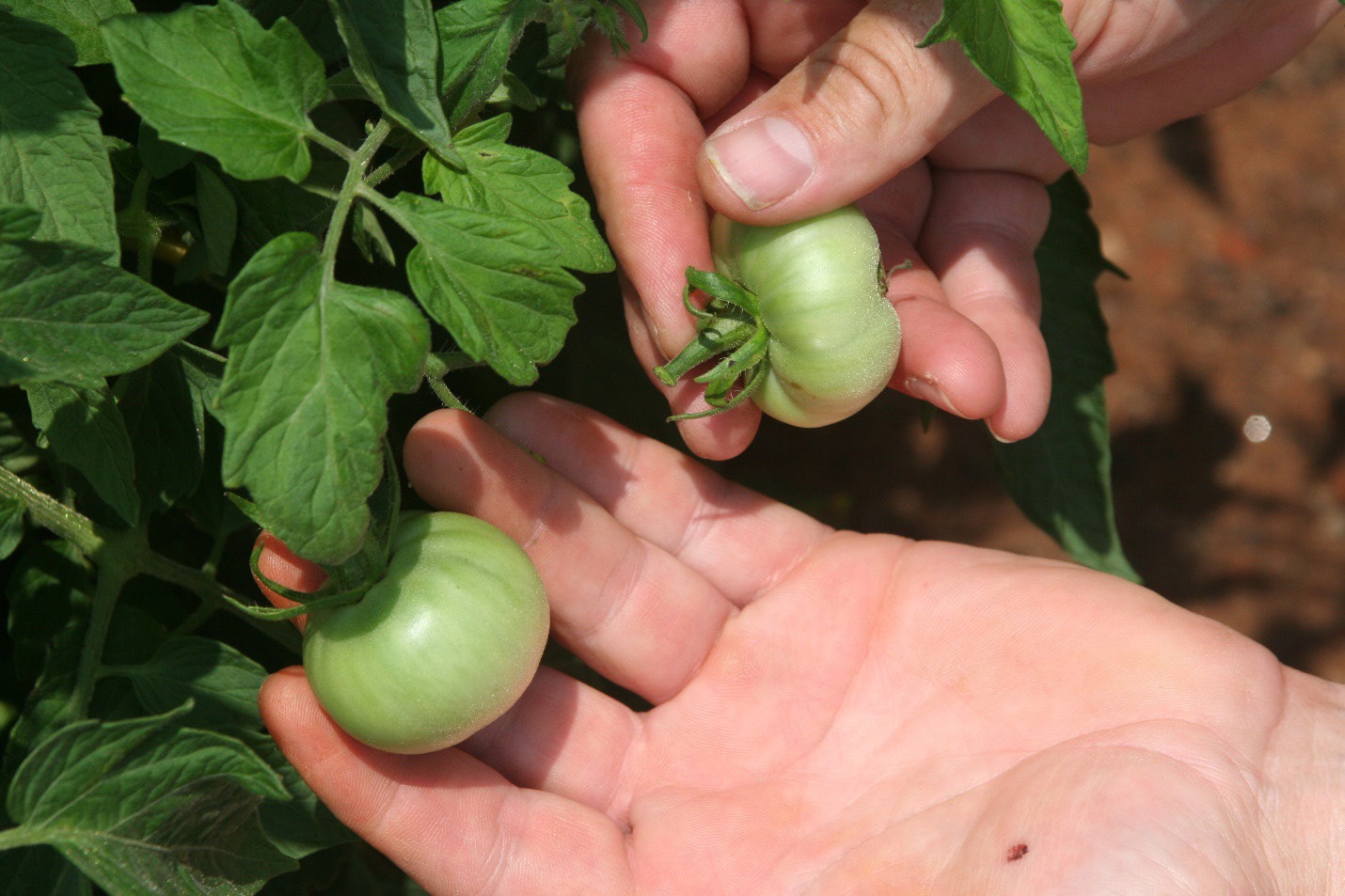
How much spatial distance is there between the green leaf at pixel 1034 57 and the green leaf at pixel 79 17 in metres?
0.73

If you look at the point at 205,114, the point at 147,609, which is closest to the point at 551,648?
the point at 147,609

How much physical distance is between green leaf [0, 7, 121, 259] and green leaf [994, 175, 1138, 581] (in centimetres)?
123

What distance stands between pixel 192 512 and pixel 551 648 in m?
0.56

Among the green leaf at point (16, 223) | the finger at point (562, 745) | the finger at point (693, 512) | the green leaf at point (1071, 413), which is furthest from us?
the green leaf at point (1071, 413)

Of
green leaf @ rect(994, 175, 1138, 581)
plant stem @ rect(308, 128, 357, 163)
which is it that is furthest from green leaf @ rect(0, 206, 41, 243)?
green leaf @ rect(994, 175, 1138, 581)

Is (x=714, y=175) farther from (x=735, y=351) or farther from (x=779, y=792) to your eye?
(x=779, y=792)

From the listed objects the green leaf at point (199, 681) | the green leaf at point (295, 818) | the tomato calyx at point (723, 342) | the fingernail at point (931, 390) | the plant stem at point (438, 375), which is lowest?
the green leaf at point (295, 818)

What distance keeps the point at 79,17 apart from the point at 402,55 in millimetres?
293

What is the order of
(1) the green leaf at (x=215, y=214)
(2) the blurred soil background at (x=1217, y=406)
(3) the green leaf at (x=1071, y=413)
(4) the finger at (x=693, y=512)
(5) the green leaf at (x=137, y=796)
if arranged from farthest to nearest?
1. (2) the blurred soil background at (x=1217, y=406)
2. (3) the green leaf at (x=1071, y=413)
3. (4) the finger at (x=693, y=512)
4. (1) the green leaf at (x=215, y=214)
5. (5) the green leaf at (x=137, y=796)

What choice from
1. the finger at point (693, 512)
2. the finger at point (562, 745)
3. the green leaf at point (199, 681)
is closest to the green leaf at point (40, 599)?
the green leaf at point (199, 681)

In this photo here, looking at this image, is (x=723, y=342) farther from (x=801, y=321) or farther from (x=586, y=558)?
(x=586, y=558)

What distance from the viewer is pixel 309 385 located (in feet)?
3.06

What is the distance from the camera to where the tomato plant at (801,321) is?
124 cm

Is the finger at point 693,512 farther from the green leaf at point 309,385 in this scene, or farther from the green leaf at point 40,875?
the green leaf at point 40,875
